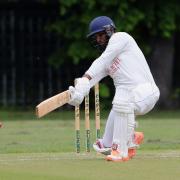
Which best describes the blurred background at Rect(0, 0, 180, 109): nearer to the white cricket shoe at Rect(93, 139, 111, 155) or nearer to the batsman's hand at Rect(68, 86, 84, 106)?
the white cricket shoe at Rect(93, 139, 111, 155)

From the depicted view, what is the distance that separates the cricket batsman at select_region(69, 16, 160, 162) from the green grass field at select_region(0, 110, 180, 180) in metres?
0.21

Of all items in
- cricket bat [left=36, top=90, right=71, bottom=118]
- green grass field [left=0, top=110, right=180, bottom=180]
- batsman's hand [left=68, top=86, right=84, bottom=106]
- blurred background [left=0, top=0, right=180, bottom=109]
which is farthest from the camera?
blurred background [left=0, top=0, right=180, bottom=109]

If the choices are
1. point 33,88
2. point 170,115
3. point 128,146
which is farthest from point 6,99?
point 128,146

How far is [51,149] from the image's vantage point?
11758mm

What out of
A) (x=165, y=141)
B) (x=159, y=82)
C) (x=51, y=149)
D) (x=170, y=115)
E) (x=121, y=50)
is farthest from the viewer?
(x=159, y=82)

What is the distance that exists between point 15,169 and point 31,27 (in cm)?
1392

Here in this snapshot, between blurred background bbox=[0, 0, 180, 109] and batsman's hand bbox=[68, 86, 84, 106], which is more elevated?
blurred background bbox=[0, 0, 180, 109]

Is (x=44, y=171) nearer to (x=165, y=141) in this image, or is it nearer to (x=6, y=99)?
(x=165, y=141)

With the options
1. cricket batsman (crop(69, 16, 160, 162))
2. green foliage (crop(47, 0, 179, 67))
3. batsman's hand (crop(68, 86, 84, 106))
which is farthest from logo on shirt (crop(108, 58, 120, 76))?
green foliage (crop(47, 0, 179, 67))

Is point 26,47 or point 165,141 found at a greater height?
point 26,47

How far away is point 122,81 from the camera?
9.85 metres

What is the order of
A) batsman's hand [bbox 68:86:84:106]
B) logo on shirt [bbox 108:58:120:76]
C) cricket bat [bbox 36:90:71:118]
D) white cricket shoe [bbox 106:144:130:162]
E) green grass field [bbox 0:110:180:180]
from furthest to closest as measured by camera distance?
logo on shirt [bbox 108:58:120:76] → white cricket shoe [bbox 106:144:130:162] → batsman's hand [bbox 68:86:84:106] → cricket bat [bbox 36:90:71:118] → green grass field [bbox 0:110:180:180]

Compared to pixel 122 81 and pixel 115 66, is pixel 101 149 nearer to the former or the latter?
pixel 122 81

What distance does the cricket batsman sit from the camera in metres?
9.74
